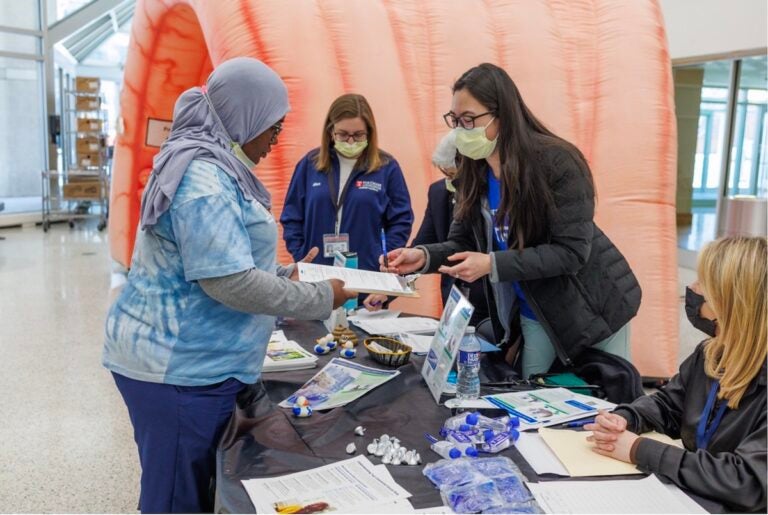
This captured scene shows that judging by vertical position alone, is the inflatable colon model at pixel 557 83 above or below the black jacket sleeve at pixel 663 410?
above

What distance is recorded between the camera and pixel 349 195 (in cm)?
306

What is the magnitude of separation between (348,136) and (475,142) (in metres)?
1.12

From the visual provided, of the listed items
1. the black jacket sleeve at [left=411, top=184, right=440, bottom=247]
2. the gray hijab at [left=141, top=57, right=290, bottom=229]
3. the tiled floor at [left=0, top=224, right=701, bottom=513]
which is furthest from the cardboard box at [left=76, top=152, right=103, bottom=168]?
the gray hijab at [left=141, top=57, right=290, bottom=229]

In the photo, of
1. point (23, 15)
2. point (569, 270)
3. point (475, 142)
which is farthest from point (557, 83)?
point (23, 15)

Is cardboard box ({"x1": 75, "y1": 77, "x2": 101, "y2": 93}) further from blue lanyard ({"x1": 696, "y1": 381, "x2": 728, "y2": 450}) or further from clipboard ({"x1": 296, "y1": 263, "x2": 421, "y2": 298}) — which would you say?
blue lanyard ({"x1": 696, "y1": 381, "x2": 728, "y2": 450})

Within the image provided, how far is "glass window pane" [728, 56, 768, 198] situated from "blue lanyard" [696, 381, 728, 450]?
663cm

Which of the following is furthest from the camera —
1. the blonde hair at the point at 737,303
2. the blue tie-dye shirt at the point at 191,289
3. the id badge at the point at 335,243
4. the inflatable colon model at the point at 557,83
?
the inflatable colon model at the point at 557,83

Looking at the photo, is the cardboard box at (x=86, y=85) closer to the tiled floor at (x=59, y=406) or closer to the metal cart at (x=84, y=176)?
the metal cart at (x=84, y=176)

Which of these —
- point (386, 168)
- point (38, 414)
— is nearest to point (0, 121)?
point (38, 414)

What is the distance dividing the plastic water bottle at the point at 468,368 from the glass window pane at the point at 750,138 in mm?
6576

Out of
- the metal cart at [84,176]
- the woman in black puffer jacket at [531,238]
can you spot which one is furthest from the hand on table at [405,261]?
the metal cart at [84,176]

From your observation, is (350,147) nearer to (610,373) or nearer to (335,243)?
(335,243)

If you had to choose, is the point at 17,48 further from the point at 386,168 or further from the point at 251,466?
the point at 251,466

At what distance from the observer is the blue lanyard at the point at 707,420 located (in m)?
1.35
